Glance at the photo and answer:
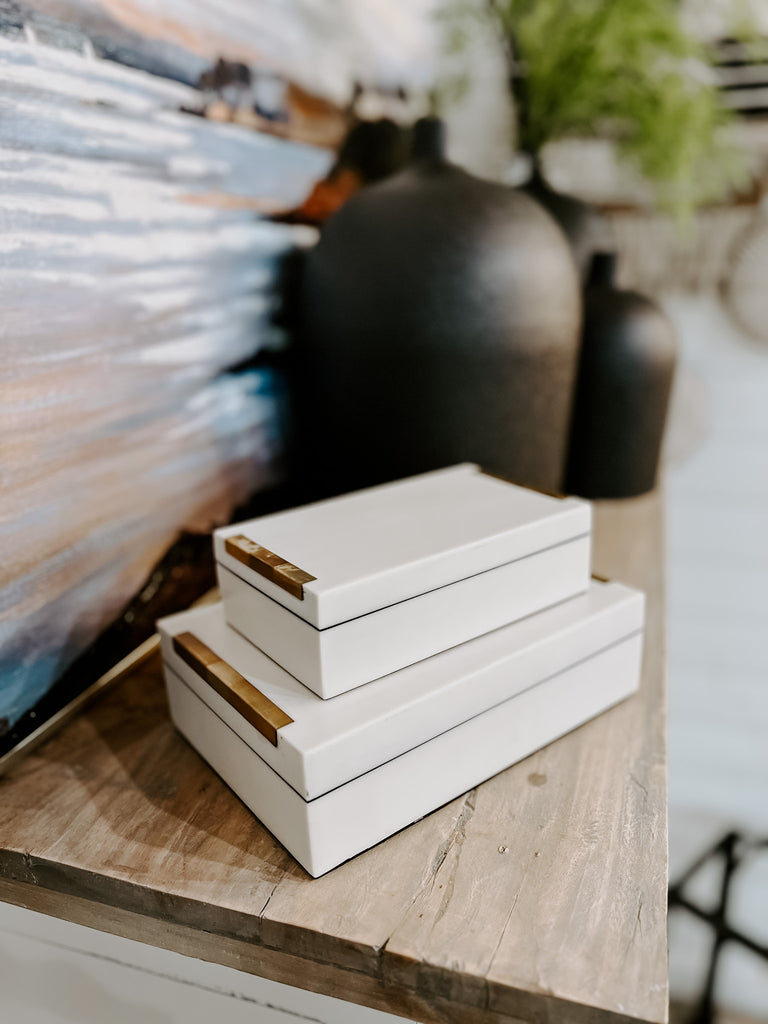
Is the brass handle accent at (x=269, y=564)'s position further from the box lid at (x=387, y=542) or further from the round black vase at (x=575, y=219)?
the round black vase at (x=575, y=219)

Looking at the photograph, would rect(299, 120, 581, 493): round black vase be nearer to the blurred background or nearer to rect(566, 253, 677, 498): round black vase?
the blurred background

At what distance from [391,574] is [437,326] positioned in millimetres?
295

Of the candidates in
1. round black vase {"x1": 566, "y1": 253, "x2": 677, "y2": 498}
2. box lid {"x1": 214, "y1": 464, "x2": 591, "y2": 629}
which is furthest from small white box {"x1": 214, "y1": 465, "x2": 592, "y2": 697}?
round black vase {"x1": 566, "y1": 253, "x2": 677, "y2": 498}

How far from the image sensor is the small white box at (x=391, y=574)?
398mm

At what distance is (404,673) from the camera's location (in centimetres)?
43

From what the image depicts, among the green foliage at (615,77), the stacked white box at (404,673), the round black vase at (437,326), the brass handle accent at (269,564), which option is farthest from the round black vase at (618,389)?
the brass handle accent at (269,564)

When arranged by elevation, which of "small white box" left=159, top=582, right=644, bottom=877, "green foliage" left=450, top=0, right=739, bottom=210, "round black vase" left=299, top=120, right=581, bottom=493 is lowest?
"small white box" left=159, top=582, right=644, bottom=877

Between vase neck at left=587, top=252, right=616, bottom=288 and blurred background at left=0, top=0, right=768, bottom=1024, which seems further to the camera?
vase neck at left=587, top=252, right=616, bottom=288

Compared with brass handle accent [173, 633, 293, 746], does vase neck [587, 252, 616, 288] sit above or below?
above

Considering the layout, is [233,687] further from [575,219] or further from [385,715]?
[575,219]

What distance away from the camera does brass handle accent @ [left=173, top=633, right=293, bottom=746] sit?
1.27 ft

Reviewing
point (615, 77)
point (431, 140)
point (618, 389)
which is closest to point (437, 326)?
point (431, 140)

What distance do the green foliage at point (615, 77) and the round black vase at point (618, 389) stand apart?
0.81 feet

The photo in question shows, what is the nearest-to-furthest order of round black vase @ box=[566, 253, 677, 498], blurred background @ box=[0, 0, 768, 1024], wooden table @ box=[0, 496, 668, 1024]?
wooden table @ box=[0, 496, 668, 1024] < blurred background @ box=[0, 0, 768, 1024] < round black vase @ box=[566, 253, 677, 498]
